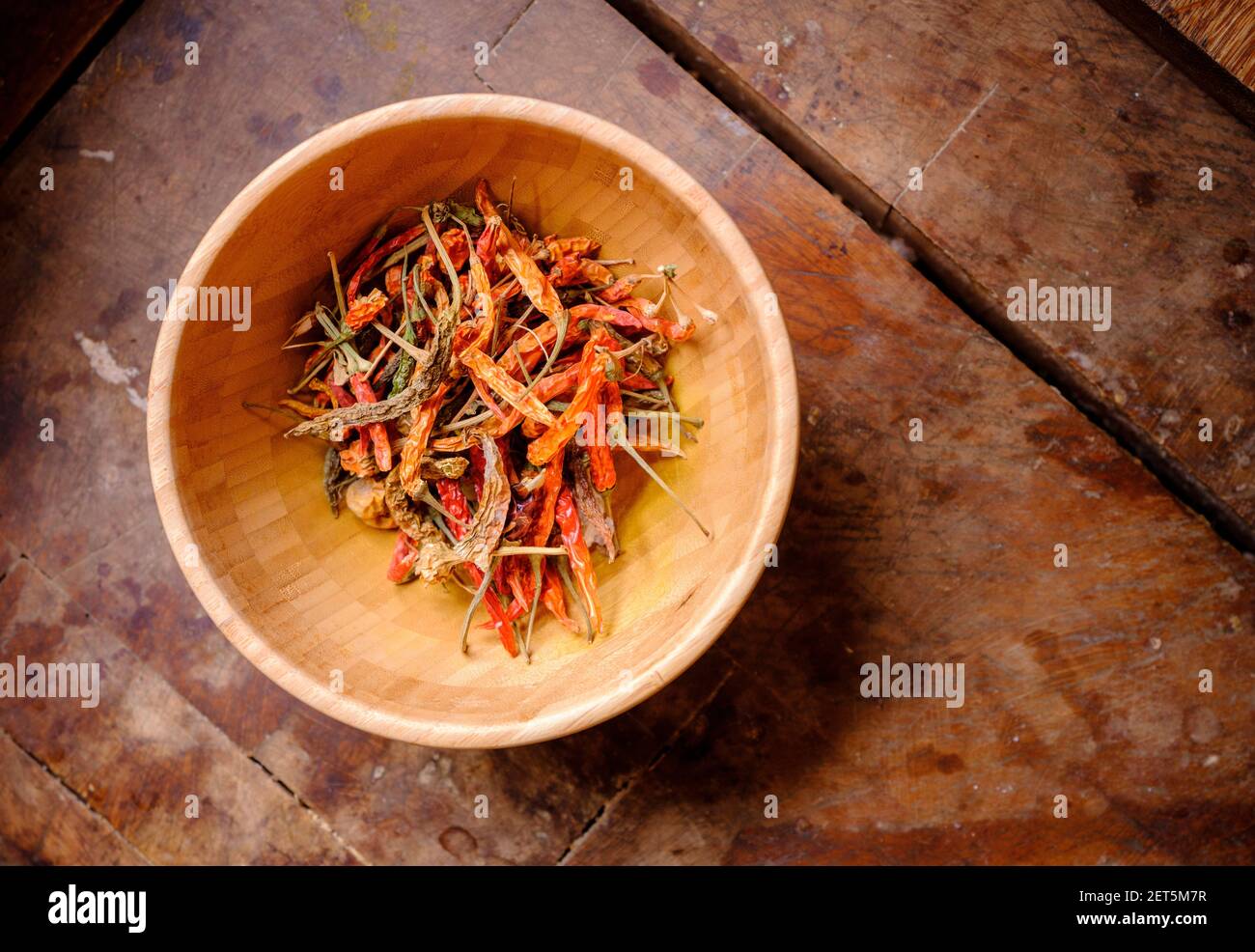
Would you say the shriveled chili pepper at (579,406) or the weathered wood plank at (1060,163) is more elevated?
the weathered wood plank at (1060,163)

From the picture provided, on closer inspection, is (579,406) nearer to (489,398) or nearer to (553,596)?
(489,398)

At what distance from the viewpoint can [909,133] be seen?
1979 millimetres

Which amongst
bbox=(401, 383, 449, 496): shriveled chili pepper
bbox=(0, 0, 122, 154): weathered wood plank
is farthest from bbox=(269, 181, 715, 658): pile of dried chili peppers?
bbox=(0, 0, 122, 154): weathered wood plank

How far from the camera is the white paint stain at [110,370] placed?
2053 millimetres

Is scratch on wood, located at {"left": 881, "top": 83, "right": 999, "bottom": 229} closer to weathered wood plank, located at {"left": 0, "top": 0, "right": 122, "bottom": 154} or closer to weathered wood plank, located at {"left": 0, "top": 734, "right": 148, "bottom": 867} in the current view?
weathered wood plank, located at {"left": 0, "top": 0, "right": 122, "bottom": 154}

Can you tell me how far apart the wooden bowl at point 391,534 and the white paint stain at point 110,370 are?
57 centimetres

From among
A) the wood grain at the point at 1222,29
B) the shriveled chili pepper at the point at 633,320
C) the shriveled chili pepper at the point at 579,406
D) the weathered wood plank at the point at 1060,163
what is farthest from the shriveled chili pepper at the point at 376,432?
the wood grain at the point at 1222,29

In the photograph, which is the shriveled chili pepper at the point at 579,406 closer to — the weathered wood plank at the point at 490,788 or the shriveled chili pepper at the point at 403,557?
the shriveled chili pepper at the point at 403,557

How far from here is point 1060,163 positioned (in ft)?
6.52

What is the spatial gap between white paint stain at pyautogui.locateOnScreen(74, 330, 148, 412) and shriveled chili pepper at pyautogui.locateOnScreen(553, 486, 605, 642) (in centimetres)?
110

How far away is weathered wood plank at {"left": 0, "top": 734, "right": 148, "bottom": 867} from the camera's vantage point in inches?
81.0
